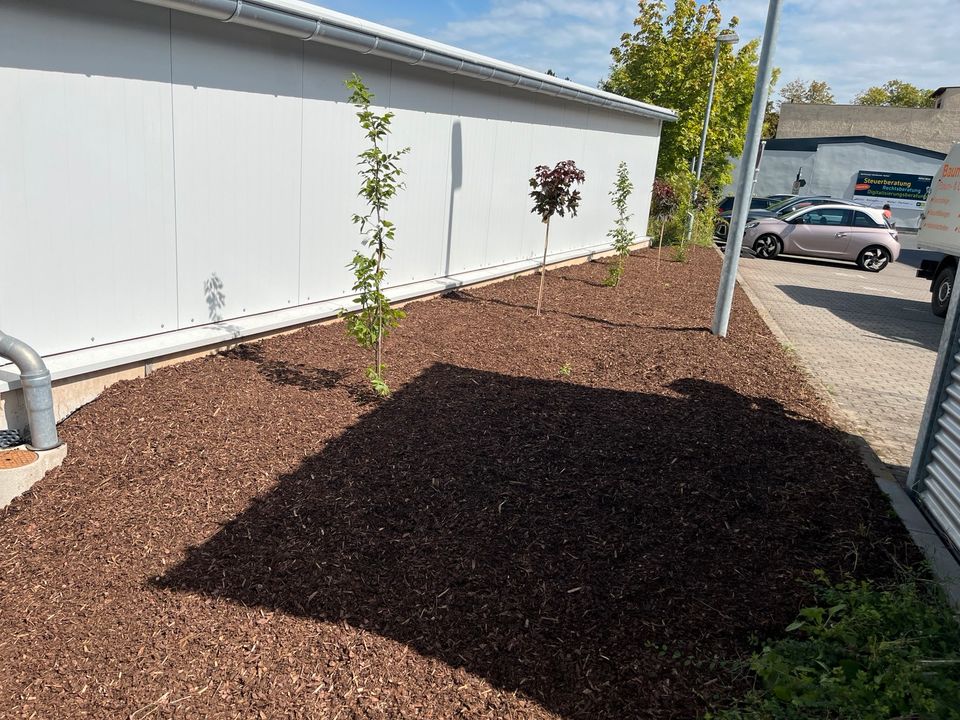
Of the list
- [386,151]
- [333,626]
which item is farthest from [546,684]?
[386,151]

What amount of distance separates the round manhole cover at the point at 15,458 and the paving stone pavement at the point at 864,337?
6.01 meters

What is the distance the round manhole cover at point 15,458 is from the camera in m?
4.33

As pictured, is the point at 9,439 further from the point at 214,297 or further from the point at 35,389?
the point at 214,297

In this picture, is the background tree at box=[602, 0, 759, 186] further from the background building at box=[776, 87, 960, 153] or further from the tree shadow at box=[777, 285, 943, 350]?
the background building at box=[776, 87, 960, 153]

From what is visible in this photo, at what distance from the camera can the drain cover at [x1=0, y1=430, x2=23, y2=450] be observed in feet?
15.1

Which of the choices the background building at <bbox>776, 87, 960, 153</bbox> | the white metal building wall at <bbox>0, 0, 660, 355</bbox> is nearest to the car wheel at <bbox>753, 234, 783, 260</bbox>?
the white metal building wall at <bbox>0, 0, 660, 355</bbox>

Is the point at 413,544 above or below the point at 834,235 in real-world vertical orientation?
below

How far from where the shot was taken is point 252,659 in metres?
3.24

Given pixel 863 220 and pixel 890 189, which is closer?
pixel 863 220

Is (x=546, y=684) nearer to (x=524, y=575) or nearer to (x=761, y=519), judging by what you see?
(x=524, y=575)

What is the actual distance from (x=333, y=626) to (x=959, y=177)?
7211 millimetres

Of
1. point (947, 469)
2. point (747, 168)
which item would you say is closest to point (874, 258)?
point (747, 168)

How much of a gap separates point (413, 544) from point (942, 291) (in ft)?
43.2

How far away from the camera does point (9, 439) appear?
15.3ft
